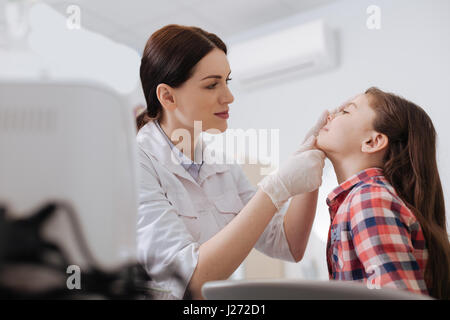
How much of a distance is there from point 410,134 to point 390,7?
1916 millimetres

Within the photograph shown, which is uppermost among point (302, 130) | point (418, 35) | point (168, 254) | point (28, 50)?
point (28, 50)

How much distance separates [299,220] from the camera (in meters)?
1.45

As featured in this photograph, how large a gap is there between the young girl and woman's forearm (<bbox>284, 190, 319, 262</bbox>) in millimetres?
96

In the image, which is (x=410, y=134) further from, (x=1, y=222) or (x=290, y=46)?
(x=290, y=46)

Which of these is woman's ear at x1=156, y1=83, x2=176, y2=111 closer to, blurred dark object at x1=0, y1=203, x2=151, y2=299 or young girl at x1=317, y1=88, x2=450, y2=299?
young girl at x1=317, y1=88, x2=450, y2=299

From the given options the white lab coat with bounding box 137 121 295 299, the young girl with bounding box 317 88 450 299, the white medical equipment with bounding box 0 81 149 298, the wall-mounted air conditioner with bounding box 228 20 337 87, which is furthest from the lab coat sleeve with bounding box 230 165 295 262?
the wall-mounted air conditioner with bounding box 228 20 337 87

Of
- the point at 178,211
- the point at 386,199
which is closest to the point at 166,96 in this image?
the point at 178,211

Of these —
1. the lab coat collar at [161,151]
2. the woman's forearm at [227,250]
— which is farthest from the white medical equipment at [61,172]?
the lab coat collar at [161,151]

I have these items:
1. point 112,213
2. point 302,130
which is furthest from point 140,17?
point 112,213

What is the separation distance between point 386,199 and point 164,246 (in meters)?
0.57

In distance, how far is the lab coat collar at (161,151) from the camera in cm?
144

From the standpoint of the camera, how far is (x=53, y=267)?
482 mm

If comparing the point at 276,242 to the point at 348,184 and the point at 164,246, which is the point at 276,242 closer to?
the point at 348,184

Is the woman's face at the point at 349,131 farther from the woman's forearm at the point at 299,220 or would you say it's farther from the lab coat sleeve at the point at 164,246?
the lab coat sleeve at the point at 164,246
